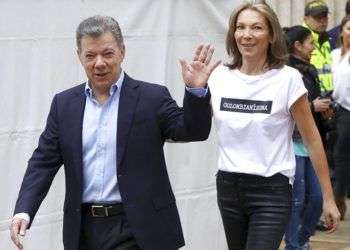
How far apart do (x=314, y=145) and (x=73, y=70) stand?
5.56ft

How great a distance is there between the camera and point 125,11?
6.43m

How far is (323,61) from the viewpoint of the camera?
31.7 feet

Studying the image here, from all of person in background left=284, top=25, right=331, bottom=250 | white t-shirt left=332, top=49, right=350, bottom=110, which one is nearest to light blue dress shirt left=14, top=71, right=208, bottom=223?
person in background left=284, top=25, right=331, bottom=250

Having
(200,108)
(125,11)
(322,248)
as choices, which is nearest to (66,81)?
(125,11)

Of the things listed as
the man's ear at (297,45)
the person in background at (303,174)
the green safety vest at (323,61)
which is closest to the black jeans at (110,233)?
the person in background at (303,174)

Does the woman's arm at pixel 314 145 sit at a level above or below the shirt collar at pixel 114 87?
below

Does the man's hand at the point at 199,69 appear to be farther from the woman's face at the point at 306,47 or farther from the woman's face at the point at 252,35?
the woman's face at the point at 306,47

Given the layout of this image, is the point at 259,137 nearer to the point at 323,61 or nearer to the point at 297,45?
the point at 297,45

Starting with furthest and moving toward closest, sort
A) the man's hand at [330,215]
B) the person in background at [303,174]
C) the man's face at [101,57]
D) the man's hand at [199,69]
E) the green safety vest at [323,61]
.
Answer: the green safety vest at [323,61]
the person in background at [303,174]
the man's hand at [330,215]
the man's face at [101,57]
the man's hand at [199,69]

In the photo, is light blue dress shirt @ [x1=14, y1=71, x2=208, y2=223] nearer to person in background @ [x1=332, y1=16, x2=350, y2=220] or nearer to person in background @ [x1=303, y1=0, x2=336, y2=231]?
person in background @ [x1=332, y1=16, x2=350, y2=220]

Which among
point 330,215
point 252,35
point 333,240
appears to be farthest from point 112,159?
point 333,240

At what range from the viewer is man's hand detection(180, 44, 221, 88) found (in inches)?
164

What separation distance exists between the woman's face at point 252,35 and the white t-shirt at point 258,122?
14 cm

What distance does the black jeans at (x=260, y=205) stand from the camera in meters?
5.09
